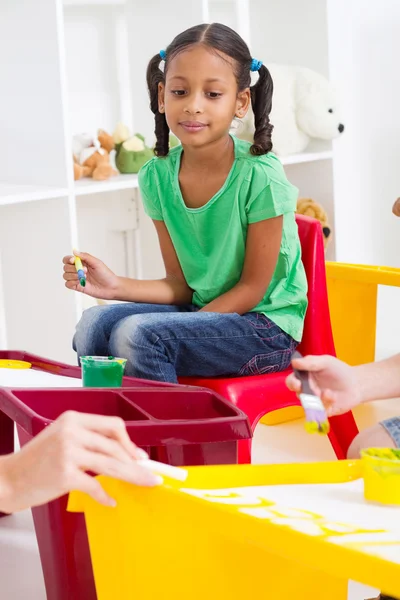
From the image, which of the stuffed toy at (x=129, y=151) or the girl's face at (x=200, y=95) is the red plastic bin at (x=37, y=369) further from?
the stuffed toy at (x=129, y=151)

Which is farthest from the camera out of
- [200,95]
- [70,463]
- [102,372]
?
[200,95]

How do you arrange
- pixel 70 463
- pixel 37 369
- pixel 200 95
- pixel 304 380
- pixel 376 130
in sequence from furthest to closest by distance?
1. pixel 376 130
2. pixel 200 95
3. pixel 37 369
4. pixel 304 380
5. pixel 70 463

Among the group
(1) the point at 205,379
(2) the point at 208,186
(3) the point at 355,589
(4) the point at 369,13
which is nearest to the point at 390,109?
(4) the point at 369,13

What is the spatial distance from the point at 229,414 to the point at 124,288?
1.97ft

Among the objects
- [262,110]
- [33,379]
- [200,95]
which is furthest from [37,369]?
[262,110]

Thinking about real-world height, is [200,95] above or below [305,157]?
above

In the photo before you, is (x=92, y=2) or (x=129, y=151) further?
(x=92, y=2)

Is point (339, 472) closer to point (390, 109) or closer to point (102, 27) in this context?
point (102, 27)

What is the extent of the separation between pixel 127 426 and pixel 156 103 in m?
0.87

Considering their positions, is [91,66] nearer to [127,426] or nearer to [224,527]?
[127,426]

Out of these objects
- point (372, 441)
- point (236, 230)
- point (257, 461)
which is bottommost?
point (257, 461)

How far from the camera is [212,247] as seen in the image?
1.73 meters

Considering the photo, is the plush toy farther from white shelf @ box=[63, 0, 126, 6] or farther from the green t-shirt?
the green t-shirt

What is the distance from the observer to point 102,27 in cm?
257
